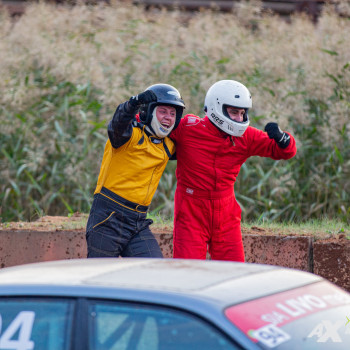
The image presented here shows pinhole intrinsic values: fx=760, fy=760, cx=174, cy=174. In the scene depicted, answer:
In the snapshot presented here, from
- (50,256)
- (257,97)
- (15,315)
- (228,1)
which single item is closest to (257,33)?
(228,1)

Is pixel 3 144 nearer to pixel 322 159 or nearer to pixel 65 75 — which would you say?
pixel 65 75

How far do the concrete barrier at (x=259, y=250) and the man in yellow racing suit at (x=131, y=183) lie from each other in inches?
56.1

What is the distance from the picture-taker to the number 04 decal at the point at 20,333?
302 centimetres

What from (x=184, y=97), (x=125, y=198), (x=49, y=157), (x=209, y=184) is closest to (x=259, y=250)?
(x=209, y=184)

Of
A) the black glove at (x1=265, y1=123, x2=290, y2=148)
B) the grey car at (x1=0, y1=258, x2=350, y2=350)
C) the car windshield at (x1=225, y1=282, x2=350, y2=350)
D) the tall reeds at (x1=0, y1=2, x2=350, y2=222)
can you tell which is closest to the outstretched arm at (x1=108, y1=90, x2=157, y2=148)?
the black glove at (x1=265, y1=123, x2=290, y2=148)

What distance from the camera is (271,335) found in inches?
107

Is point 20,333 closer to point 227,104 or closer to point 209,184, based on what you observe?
point 209,184

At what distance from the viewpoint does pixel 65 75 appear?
34.8 ft

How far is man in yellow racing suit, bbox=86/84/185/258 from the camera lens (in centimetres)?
552

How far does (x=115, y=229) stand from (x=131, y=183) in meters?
0.35

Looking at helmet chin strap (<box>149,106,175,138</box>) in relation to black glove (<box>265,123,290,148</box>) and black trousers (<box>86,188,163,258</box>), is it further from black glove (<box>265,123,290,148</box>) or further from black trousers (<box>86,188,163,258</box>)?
black glove (<box>265,123,290,148</box>)

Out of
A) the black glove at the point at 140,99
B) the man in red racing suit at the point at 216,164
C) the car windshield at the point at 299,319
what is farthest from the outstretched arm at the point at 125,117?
the car windshield at the point at 299,319

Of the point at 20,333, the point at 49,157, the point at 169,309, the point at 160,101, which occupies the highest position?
the point at 160,101

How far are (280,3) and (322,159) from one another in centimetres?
787
